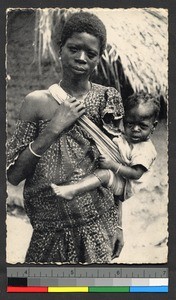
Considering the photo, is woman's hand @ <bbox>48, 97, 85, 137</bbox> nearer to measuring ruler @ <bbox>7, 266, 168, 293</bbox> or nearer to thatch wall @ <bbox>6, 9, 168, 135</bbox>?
thatch wall @ <bbox>6, 9, 168, 135</bbox>

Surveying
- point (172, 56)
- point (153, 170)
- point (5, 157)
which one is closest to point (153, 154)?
point (153, 170)

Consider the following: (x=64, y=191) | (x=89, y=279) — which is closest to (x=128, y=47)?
(x=64, y=191)

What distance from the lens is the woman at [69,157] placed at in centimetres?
194

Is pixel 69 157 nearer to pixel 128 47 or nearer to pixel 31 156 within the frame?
pixel 31 156

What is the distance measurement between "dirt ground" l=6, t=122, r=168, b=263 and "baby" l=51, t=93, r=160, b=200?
3 cm

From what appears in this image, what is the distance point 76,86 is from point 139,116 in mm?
208

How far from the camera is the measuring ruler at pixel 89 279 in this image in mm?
1971

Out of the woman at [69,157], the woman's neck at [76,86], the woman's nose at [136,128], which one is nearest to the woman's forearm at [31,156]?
the woman at [69,157]

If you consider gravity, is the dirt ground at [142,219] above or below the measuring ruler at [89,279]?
above

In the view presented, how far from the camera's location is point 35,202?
1.96 m

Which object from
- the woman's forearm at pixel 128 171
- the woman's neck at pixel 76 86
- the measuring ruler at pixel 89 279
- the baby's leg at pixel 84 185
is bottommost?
the measuring ruler at pixel 89 279

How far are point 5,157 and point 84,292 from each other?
47 cm

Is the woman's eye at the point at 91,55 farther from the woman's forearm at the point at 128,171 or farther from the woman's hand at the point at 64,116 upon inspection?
the woman's forearm at the point at 128,171

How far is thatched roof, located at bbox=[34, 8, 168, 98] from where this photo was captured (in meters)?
1.96
